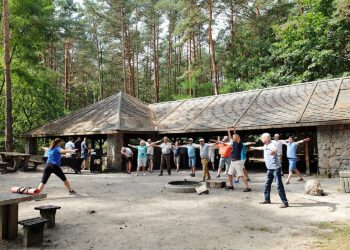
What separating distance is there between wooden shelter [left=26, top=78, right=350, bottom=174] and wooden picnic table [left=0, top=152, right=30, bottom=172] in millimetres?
2805

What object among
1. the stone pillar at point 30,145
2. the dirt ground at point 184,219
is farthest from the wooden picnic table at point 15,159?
the dirt ground at point 184,219

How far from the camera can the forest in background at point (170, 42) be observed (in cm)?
2161

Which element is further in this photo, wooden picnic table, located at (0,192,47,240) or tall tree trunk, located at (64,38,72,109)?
tall tree trunk, located at (64,38,72,109)

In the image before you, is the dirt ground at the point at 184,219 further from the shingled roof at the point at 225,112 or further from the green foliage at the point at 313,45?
the green foliage at the point at 313,45

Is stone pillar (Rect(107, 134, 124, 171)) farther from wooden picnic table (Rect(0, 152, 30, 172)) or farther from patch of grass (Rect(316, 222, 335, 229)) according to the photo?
patch of grass (Rect(316, 222, 335, 229))

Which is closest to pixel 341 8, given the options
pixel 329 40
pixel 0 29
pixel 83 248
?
pixel 329 40

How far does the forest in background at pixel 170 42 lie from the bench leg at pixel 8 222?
61.6 feet

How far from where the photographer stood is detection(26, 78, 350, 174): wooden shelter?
13062 millimetres

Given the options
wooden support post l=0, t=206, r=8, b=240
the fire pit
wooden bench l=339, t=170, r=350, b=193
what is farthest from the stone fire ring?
wooden support post l=0, t=206, r=8, b=240

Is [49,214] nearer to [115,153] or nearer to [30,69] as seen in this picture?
[115,153]

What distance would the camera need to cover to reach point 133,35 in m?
31.7

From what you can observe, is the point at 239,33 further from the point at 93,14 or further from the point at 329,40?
the point at 93,14

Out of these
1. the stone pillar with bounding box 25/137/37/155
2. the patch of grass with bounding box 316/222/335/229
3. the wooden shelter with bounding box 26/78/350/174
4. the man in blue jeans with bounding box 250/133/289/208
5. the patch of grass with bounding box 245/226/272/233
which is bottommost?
the patch of grass with bounding box 316/222/335/229

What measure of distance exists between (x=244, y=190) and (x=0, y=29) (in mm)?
20793
